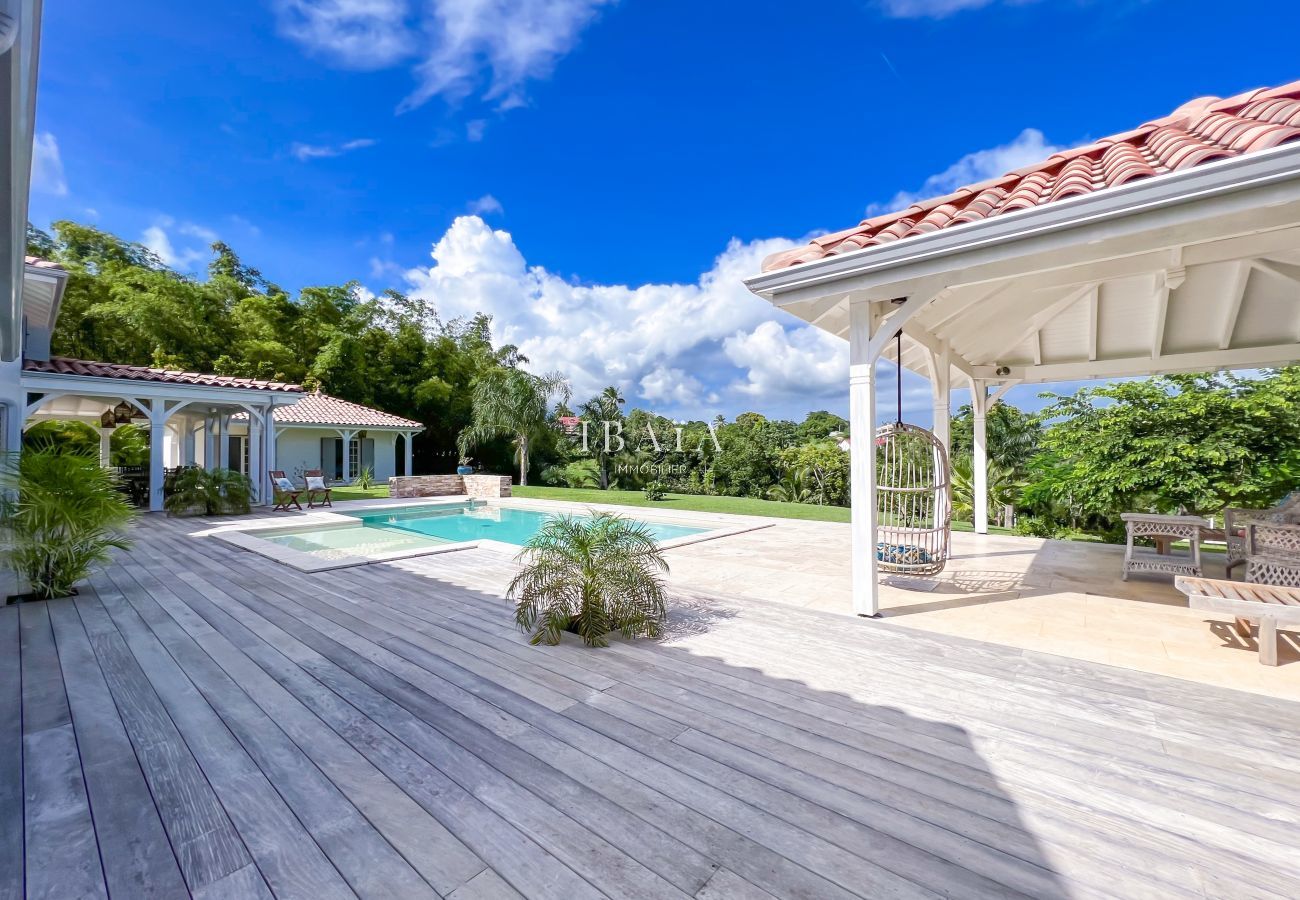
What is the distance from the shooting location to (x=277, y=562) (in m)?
6.76

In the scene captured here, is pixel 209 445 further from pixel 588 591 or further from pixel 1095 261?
pixel 1095 261

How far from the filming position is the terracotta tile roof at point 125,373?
1016cm

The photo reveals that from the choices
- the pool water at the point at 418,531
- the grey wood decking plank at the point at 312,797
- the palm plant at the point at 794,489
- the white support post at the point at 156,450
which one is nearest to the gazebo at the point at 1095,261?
the grey wood decking plank at the point at 312,797

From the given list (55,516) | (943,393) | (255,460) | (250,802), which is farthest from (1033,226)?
(255,460)

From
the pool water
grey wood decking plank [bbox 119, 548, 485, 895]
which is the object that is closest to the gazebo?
grey wood decking plank [bbox 119, 548, 485, 895]

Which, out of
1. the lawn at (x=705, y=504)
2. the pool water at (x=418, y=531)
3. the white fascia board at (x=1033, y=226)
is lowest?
the pool water at (x=418, y=531)

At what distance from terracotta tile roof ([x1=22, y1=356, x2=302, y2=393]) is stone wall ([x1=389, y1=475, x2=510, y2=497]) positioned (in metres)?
5.13

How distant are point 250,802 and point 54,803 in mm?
759

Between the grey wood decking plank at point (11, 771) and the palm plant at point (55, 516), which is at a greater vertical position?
the palm plant at point (55, 516)

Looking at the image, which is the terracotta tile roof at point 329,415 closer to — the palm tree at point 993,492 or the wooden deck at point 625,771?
the wooden deck at point 625,771

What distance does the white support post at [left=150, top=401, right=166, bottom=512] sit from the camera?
1154 centimetres

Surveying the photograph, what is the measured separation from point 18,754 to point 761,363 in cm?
4135

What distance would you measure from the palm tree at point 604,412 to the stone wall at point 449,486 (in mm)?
6678

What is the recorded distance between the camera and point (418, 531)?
11758mm
